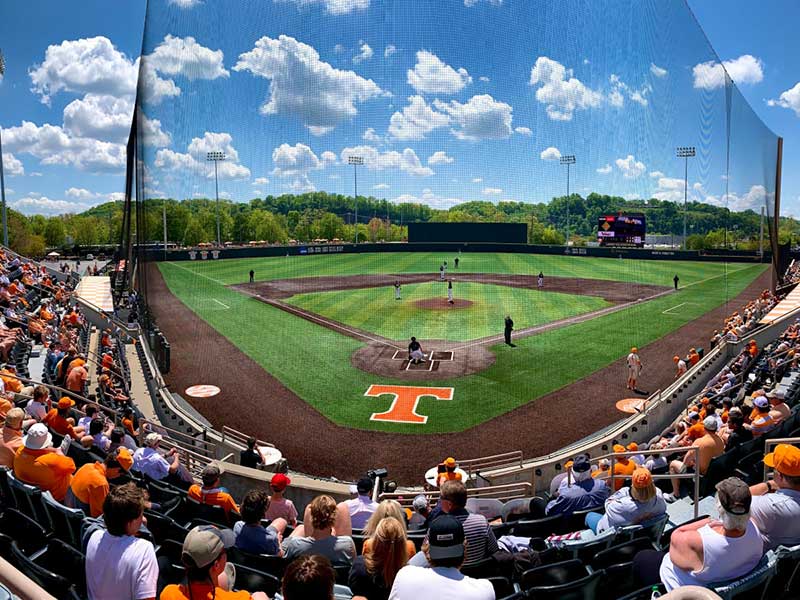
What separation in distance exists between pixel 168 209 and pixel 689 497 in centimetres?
1570

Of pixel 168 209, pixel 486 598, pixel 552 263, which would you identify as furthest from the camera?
pixel 552 263

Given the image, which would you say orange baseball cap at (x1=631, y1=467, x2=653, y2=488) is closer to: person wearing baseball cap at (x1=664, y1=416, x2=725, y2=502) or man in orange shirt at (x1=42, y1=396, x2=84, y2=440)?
person wearing baseball cap at (x1=664, y1=416, x2=725, y2=502)

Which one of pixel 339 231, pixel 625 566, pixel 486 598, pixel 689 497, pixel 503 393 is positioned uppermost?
pixel 339 231

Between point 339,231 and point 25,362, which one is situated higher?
point 339,231

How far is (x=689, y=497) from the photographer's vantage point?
19.1 feet

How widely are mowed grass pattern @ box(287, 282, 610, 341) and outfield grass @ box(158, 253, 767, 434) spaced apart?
1.59 metres

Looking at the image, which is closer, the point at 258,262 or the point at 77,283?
the point at 77,283

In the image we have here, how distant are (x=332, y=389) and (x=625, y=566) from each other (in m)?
11.5

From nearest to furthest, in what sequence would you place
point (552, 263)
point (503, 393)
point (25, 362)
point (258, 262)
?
1. point (25, 362)
2. point (503, 393)
3. point (258, 262)
4. point (552, 263)

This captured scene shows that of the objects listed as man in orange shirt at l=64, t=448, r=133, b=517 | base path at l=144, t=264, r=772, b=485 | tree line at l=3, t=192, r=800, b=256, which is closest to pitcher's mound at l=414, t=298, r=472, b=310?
tree line at l=3, t=192, r=800, b=256

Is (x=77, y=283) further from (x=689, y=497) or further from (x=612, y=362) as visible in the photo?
(x=689, y=497)

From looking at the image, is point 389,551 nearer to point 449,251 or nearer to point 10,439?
point 10,439

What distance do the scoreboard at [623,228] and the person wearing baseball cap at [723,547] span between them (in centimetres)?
1574

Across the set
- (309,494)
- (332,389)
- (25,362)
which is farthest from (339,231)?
(309,494)
